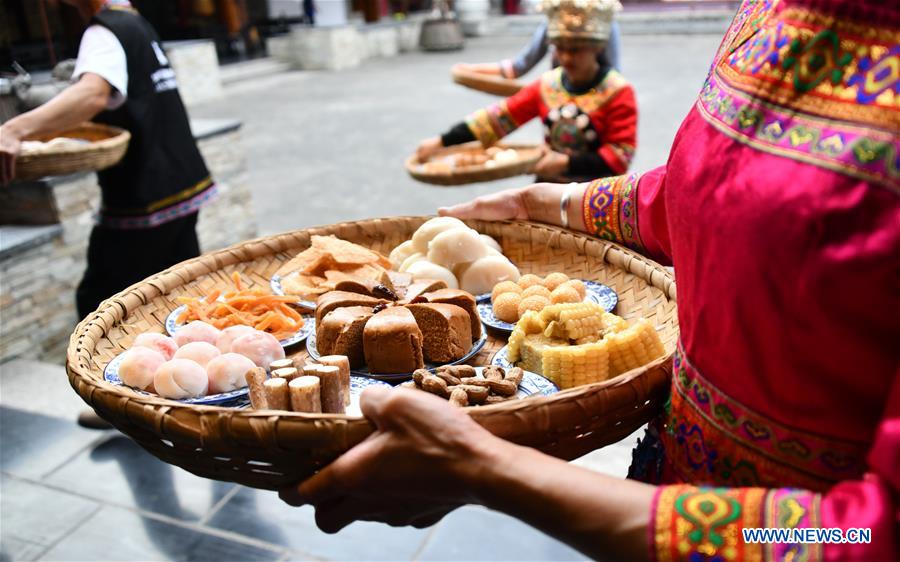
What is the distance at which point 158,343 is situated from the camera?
1312mm

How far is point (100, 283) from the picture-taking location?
2.99 m

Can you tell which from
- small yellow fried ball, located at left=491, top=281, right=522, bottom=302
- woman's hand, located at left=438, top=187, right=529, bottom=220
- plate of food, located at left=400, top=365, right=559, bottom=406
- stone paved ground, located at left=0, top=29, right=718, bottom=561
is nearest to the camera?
plate of food, located at left=400, top=365, right=559, bottom=406

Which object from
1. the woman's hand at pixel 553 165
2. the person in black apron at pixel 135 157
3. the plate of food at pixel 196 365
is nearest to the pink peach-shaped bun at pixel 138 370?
the plate of food at pixel 196 365

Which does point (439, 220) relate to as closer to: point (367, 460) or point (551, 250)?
point (551, 250)

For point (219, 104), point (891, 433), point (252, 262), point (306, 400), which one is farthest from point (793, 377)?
point (219, 104)

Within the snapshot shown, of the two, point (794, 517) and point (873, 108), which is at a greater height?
point (873, 108)

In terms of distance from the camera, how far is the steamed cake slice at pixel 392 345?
1252 millimetres

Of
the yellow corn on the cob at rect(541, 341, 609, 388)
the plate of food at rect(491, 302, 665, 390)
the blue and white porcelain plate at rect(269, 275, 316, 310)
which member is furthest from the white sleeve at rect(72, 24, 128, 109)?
the yellow corn on the cob at rect(541, 341, 609, 388)

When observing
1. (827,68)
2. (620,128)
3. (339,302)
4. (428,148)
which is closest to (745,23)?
(827,68)

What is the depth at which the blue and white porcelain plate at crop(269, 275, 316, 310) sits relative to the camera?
1.57 meters

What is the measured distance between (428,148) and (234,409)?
2.44 metres

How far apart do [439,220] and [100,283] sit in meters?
1.89

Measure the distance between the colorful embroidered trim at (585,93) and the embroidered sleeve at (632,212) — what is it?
138 cm

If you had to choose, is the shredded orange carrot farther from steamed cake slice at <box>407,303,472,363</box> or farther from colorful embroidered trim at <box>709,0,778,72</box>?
colorful embroidered trim at <box>709,0,778,72</box>
